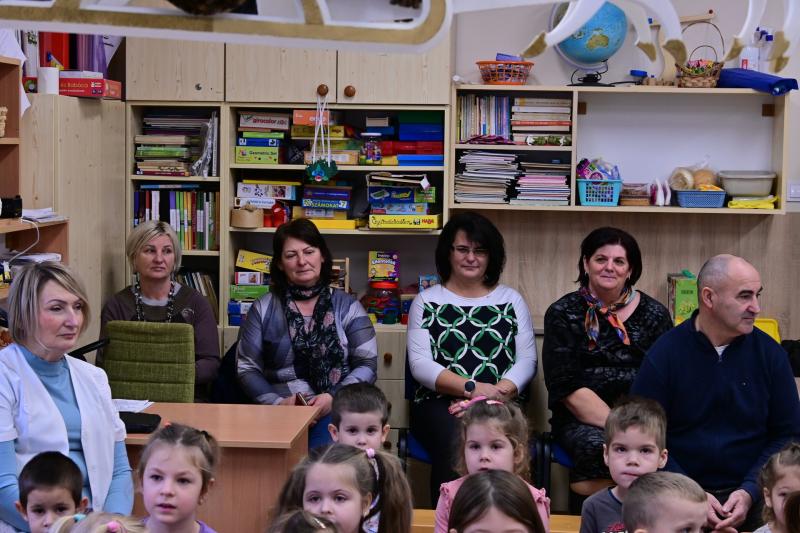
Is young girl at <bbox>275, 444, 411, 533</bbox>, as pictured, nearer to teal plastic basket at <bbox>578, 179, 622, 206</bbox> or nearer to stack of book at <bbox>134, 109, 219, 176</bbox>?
teal plastic basket at <bbox>578, 179, 622, 206</bbox>

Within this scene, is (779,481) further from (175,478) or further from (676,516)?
(175,478)

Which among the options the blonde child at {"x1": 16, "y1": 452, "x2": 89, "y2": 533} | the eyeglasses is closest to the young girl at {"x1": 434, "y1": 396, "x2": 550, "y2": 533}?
the blonde child at {"x1": 16, "y1": 452, "x2": 89, "y2": 533}

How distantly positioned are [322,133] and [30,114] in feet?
4.14

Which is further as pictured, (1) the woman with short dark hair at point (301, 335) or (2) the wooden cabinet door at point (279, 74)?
(2) the wooden cabinet door at point (279, 74)

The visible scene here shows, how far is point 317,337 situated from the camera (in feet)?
13.1

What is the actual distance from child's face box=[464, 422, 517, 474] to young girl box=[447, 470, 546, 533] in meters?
0.76

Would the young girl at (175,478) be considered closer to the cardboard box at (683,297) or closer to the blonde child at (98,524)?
the blonde child at (98,524)

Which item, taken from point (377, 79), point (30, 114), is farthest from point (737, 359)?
point (30, 114)

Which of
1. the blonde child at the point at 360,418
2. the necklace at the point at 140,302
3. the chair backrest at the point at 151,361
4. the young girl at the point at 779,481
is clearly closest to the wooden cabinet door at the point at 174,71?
the necklace at the point at 140,302

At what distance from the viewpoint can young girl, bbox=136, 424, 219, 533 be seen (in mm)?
2443

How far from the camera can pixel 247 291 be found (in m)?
4.76

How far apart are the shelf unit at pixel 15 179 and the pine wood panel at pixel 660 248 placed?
6.51 feet

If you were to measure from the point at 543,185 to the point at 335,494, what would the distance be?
8.66 feet

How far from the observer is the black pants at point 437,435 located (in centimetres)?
381
